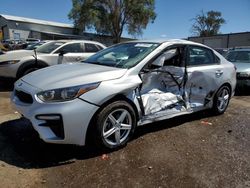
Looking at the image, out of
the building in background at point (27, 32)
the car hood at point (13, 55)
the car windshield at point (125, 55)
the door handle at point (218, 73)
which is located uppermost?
the building in background at point (27, 32)

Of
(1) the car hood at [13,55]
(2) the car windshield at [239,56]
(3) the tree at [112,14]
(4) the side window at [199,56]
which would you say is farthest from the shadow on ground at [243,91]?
(3) the tree at [112,14]

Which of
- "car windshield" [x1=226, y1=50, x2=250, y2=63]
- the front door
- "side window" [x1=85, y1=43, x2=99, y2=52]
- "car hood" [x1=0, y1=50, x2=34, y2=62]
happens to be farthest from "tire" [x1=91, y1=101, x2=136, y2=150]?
"car windshield" [x1=226, y1=50, x2=250, y2=63]

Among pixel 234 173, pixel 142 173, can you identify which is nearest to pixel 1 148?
pixel 142 173

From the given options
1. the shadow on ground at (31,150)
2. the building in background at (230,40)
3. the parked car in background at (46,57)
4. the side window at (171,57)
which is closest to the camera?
the shadow on ground at (31,150)

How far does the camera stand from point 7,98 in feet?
22.9

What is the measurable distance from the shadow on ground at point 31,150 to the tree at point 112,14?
134 feet

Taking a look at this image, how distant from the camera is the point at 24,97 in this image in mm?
3820

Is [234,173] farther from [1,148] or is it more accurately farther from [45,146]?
[1,148]

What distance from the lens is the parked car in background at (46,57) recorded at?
26.3 ft

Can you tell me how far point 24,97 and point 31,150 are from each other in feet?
2.42

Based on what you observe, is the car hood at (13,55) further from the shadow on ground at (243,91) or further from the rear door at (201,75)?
the shadow on ground at (243,91)

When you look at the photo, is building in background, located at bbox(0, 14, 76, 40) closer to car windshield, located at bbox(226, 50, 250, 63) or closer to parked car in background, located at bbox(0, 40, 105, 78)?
parked car in background, located at bbox(0, 40, 105, 78)

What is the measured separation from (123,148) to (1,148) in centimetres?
171

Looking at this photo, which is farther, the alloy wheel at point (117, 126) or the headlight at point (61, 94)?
the alloy wheel at point (117, 126)
